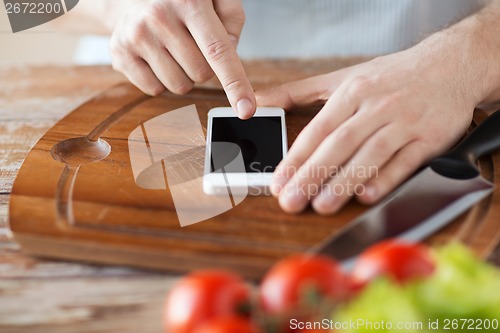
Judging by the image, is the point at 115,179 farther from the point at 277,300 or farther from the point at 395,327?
the point at 395,327

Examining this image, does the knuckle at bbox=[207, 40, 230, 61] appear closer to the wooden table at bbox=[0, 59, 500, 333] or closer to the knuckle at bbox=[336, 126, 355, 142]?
the knuckle at bbox=[336, 126, 355, 142]

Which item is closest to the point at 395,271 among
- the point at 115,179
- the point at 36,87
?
the point at 115,179

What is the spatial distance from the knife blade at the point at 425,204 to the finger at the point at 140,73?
538 millimetres

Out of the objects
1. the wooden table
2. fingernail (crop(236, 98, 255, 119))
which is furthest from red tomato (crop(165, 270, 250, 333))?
fingernail (crop(236, 98, 255, 119))

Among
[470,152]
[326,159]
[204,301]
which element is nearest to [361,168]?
[326,159]

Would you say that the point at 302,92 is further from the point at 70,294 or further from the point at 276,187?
the point at 70,294

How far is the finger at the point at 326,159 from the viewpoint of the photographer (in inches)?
34.4

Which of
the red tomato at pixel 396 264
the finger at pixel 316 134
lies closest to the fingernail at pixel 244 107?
the finger at pixel 316 134

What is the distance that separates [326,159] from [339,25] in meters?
0.72

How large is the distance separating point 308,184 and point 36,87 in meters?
0.77

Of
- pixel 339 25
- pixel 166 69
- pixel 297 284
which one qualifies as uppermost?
pixel 297 284

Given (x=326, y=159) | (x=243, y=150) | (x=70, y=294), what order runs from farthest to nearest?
(x=243, y=150) → (x=326, y=159) → (x=70, y=294)

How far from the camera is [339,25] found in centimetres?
153

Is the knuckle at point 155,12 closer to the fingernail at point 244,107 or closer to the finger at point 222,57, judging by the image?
the finger at point 222,57
